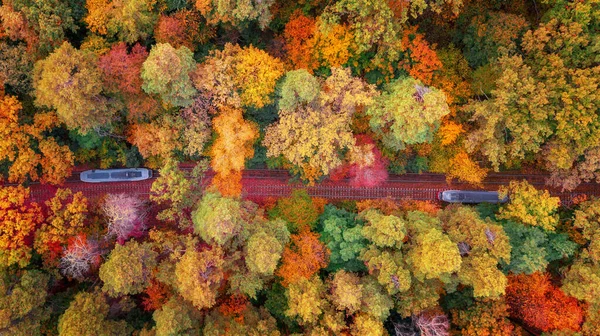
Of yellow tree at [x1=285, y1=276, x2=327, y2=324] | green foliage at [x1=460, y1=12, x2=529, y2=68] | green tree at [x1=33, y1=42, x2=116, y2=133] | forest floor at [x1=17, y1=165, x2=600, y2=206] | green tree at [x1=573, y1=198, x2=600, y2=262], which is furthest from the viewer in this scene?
forest floor at [x1=17, y1=165, x2=600, y2=206]

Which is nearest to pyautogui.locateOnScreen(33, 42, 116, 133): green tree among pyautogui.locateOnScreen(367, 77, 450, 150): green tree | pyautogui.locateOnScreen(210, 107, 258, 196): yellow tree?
pyautogui.locateOnScreen(210, 107, 258, 196): yellow tree

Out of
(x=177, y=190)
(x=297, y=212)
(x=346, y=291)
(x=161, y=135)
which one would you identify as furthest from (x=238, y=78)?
(x=346, y=291)

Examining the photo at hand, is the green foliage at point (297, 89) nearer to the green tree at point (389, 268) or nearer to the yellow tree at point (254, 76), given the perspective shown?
the yellow tree at point (254, 76)

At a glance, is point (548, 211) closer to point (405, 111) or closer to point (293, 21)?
point (405, 111)

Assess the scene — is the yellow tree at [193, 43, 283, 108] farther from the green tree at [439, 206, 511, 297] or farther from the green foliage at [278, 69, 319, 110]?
the green tree at [439, 206, 511, 297]

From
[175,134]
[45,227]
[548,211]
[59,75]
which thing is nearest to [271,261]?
[175,134]

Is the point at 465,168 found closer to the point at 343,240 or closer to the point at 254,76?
the point at 343,240
